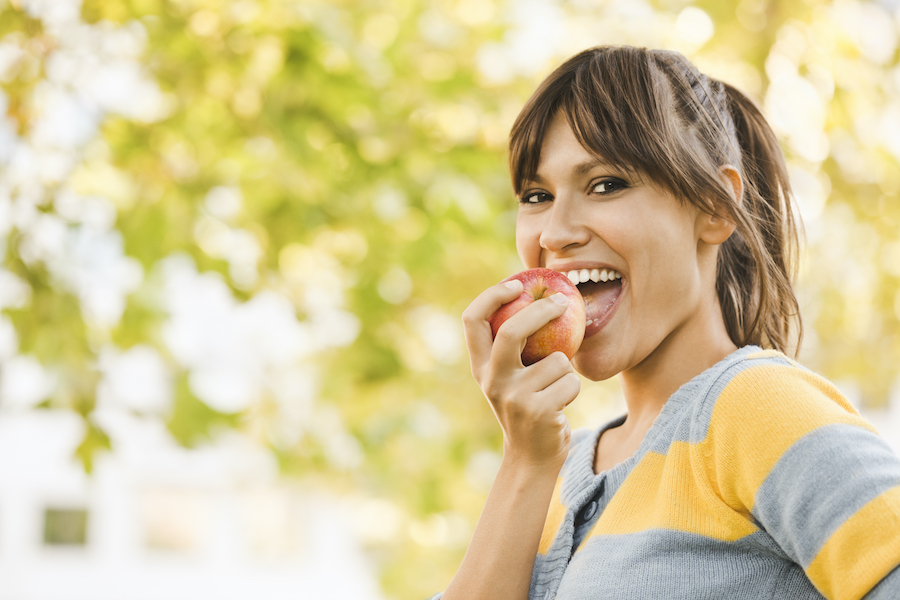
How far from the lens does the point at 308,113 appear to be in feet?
8.62

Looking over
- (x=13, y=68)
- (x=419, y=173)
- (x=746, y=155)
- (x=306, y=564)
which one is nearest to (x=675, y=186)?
(x=746, y=155)

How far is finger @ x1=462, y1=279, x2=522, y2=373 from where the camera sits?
130cm

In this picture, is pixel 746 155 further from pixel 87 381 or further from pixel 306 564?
pixel 306 564

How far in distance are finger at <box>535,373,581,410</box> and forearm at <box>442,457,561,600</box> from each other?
4.2 inches

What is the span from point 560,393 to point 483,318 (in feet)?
0.62

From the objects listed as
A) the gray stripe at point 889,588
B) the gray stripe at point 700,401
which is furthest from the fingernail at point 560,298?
the gray stripe at point 889,588

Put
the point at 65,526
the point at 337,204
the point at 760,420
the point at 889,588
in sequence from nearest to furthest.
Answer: the point at 889,588, the point at 760,420, the point at 337,204, the point at 65,526

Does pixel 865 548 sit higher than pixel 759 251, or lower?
lower

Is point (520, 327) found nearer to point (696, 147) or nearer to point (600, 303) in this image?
point (600, 303)

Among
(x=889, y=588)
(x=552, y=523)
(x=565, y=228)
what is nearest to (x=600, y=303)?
(x=565, y=228)

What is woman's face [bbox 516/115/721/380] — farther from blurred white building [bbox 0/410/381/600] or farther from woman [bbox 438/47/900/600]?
blurred white building [bbox 0/410/381/600]

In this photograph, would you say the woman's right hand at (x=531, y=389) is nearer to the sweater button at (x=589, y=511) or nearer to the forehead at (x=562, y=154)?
the sweater button at (x=589, y=511)

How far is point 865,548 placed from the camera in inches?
32.0

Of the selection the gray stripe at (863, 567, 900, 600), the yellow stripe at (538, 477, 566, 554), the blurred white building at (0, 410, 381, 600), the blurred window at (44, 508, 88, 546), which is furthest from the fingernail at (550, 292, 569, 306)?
the blurred window at (44, 508, 88, 546)
